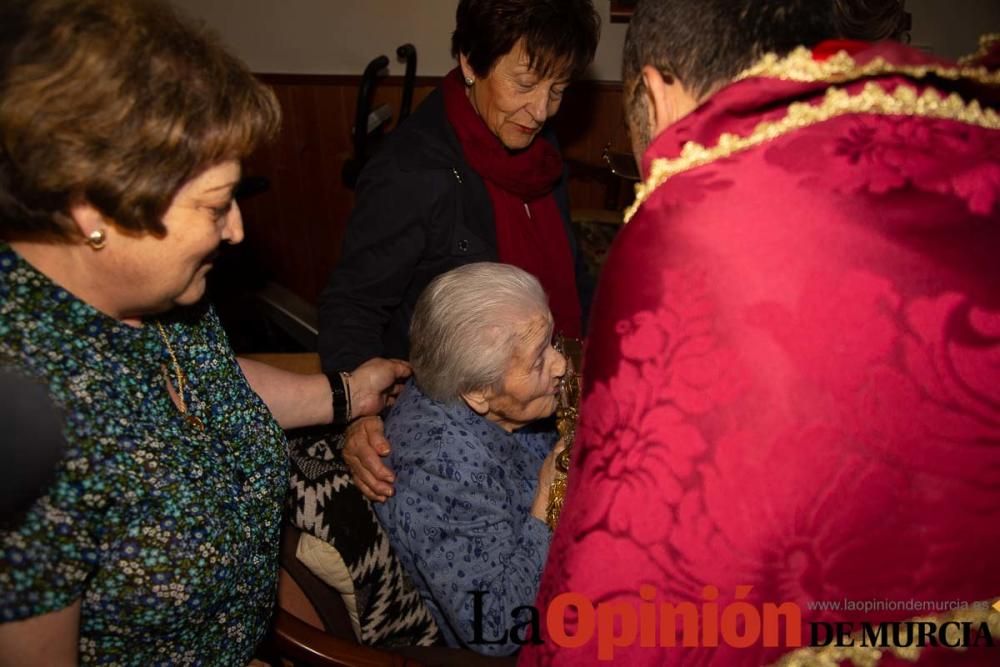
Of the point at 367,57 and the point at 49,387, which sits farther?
the point at 367,57

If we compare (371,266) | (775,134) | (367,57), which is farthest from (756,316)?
(367,57)

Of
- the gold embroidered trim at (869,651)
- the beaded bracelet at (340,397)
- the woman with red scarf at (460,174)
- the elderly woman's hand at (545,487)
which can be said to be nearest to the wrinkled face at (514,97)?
the woman with red scarf at (460,174)

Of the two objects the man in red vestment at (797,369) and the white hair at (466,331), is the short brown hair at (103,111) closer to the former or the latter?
the man in red vestment at (797,369)

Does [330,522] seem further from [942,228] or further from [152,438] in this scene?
[942,228]

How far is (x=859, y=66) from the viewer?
0.81 m

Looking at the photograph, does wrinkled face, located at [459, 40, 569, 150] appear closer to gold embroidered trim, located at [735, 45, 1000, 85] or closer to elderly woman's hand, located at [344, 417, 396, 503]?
elderly woman's hand, located at [344, 417, 396, 503]

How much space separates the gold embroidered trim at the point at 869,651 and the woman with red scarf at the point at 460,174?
1.29 m

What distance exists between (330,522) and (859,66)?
1205 mm

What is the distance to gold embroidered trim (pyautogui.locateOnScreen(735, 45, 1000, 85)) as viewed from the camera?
81 cm

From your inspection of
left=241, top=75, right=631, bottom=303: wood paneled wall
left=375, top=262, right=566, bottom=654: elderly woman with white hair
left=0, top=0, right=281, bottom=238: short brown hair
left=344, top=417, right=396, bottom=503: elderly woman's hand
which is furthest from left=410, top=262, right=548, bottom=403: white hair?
left=241, top=75, right=631, bottom=303: wood paneled wall

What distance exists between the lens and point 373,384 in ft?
6.03

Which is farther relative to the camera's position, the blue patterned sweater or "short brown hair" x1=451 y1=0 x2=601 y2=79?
"short brown hair" x1=451 y1=0 x2=601 y2=79

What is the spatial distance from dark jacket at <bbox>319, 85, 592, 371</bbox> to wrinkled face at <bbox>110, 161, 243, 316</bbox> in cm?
82

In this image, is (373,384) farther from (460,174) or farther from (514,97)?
(514,97)
